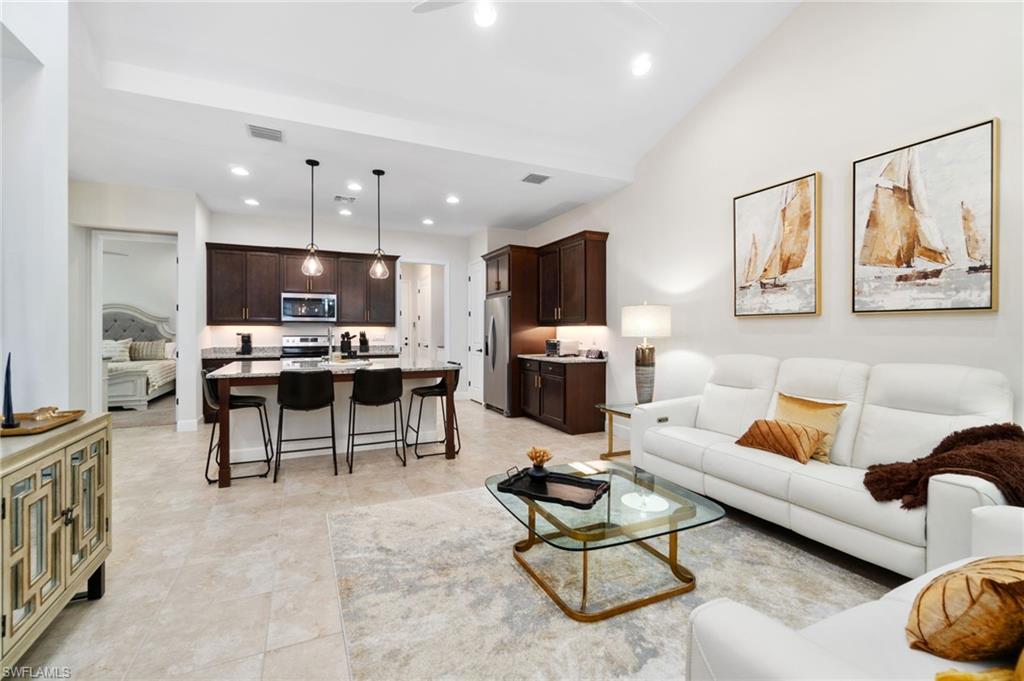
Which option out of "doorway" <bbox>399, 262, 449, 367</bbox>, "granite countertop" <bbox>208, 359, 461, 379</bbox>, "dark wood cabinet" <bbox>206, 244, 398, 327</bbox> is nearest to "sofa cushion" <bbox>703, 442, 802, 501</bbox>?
"granite countertop" <bbox>208, 359, 461, 379</bbox>

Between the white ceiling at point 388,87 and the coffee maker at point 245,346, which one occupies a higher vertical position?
the white ceiling at point 388,87

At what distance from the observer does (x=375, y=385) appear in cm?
387

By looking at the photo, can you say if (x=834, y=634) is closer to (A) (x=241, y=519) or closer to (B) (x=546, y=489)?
(B) (x=546, y=489)

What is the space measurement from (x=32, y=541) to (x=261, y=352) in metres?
5.00

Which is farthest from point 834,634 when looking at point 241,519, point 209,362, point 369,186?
point 209,362

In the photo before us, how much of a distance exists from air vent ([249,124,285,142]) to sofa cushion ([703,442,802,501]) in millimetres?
4120

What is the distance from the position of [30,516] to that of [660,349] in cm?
448

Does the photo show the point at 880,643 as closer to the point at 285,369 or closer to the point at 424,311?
the point at 285,369

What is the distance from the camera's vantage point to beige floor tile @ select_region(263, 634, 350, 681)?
62.5 inches

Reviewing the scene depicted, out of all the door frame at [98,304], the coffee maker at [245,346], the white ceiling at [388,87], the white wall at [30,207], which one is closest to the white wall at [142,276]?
the door frame at [98,304]

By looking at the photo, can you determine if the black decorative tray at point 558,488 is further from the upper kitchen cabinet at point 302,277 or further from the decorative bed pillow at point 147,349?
the decorative bed pillow at point 147,349

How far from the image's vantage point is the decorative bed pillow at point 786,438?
262 centimetres

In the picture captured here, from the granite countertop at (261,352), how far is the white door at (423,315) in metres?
1.30

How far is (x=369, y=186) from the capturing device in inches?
202
